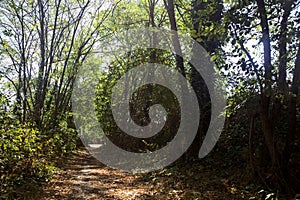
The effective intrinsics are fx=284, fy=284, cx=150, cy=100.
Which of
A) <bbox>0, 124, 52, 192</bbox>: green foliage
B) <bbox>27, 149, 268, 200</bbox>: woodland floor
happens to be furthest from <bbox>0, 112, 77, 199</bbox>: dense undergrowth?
<bbox>27, 149, 268, 200</bbox>: woodland floor

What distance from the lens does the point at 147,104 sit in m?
14.0

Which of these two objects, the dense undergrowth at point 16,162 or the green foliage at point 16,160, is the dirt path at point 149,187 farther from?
the green foliage at point 16,160

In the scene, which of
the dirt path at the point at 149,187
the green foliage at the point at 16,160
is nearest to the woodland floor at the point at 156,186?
the dirt path at the point at 149,187

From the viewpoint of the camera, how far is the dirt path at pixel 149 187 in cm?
587

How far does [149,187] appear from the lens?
7.04m

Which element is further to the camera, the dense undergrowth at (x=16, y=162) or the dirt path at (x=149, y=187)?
the dirt path at (x=149, y=187)

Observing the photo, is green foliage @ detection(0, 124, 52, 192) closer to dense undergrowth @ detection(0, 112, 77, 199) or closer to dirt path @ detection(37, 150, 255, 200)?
dense undergrowth @ detection(0, 112, 77, 199)

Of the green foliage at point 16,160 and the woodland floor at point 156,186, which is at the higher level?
the green foliage at point 16,160

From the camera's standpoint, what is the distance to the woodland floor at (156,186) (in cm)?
585

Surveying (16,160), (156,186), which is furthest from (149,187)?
(16,160)

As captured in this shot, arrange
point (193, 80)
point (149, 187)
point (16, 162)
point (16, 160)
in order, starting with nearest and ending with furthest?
point (16, 160) → point (16, 162) → point (149, 187) → point (193, 80)

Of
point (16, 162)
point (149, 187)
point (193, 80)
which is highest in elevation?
point (193, 80)

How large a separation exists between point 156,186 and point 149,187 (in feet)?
0.58

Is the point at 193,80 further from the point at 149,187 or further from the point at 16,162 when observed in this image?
the point at 16,162
